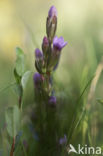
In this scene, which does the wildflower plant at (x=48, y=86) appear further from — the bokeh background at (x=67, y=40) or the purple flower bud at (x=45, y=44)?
→ the bokeh background at (x=67, y=40)

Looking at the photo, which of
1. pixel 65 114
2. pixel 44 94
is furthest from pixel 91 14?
pixel 44 94

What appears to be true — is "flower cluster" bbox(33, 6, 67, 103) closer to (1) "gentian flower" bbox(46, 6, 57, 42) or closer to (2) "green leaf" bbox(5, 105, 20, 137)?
(1) "gentian flower" bbox(46, 6, 57, 42)

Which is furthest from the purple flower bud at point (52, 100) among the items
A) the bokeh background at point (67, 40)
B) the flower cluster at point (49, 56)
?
the bokeh background at point (67, 40)

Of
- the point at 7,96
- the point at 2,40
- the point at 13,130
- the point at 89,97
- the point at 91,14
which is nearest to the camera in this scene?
the point at 13,130

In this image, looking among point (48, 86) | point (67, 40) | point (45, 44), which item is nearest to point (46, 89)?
point (48, 86)

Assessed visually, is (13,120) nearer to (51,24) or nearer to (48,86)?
(48,86)

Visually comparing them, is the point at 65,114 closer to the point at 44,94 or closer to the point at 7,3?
the point at 44,94

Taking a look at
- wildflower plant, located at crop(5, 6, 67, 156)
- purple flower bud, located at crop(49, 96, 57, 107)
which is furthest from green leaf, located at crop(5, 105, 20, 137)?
purple flower bud, located at crop(49, 96, 57, 107)
